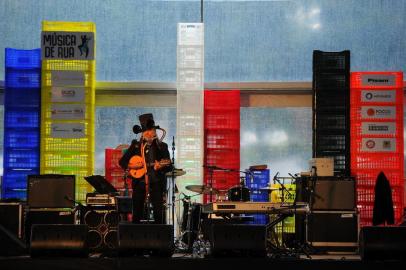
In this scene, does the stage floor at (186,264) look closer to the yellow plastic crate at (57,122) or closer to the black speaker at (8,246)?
the black speaker at (8,246)

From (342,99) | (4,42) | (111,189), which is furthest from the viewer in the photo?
(4,42)

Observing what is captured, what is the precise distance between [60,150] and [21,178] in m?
0.72

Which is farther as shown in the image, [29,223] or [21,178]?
[21,178]

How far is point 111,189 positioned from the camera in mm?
Result: 8891

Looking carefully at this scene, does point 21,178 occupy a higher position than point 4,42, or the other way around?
point 4,42

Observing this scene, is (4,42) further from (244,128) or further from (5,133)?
(244,128)

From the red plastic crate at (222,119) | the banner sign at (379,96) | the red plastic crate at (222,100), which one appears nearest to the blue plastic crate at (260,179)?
the red plastic crate at (222,119)

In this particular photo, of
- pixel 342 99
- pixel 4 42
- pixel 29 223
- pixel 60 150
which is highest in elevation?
pixel 4 42

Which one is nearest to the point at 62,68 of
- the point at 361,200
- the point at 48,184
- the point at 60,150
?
the point at 60,150

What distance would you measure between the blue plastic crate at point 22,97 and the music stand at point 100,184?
2510 millimetres

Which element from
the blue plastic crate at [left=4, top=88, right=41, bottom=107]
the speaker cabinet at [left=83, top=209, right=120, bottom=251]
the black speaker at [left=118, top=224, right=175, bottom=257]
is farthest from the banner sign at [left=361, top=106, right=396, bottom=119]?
the black speaker at [left=118, top=224, right=175, bottom=257]

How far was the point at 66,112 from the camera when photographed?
10.8 meters

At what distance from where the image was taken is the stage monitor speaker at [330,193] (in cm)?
921

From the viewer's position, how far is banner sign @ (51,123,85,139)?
10.7 metres
